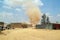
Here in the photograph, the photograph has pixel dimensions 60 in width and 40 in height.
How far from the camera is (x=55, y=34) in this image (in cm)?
858

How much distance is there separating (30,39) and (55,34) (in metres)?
1.58

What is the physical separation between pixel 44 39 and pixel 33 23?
173cm

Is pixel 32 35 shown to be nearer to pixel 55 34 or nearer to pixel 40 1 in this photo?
pixel 55 34

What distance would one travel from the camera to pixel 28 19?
343 inches

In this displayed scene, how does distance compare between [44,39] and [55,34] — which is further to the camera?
[55,34]

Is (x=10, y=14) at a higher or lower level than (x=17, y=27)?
higher

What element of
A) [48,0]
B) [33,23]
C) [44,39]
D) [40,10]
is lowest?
[44,39]

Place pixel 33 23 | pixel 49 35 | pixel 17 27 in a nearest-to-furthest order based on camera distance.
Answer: pixel 49 35 → pixel 33 23 → pixel 17 27

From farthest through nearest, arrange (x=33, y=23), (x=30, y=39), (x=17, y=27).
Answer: (x=17, y=27), (x=33, y=23), (x=30, y=39)

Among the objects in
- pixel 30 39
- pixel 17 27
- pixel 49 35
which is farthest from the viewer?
pixel 17 27

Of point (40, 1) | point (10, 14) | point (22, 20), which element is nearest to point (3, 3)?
point (10, 14)

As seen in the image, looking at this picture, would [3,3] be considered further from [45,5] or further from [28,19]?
[45,5]

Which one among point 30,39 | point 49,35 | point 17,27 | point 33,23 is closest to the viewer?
point 30,39

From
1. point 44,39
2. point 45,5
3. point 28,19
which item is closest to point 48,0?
point 45,5
